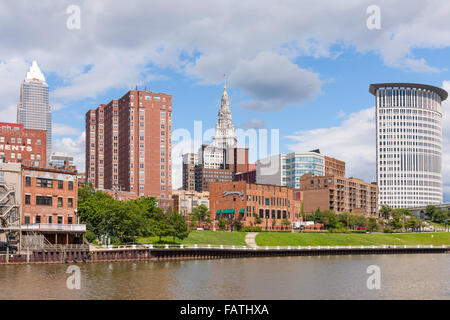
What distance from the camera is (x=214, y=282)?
61.7 m

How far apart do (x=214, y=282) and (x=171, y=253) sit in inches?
1324

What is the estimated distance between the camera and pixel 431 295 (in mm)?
53938

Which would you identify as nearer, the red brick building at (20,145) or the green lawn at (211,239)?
the green lawn at (211,239)

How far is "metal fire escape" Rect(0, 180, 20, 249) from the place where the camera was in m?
80.6

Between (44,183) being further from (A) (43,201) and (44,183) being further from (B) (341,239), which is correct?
(B) (341,239)

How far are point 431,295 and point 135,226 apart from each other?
182 ft

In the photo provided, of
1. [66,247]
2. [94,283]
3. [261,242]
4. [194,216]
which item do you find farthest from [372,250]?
[94,283]

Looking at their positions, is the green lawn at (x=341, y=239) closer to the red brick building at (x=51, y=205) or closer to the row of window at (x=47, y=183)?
the red brick building at (x=51, y=205)

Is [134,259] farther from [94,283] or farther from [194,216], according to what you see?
[194,216]

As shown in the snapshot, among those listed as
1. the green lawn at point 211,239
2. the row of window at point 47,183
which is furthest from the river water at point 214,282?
the green lawn at point 211,239

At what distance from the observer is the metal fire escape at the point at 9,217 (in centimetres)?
8062

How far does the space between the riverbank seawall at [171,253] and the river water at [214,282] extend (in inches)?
114

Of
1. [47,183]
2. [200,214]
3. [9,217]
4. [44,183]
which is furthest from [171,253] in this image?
[200,214]

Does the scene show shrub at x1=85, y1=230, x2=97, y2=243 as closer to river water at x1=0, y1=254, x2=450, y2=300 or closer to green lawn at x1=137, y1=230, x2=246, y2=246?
green lawn at x1=137, y1=230, x2=246, y2=246
